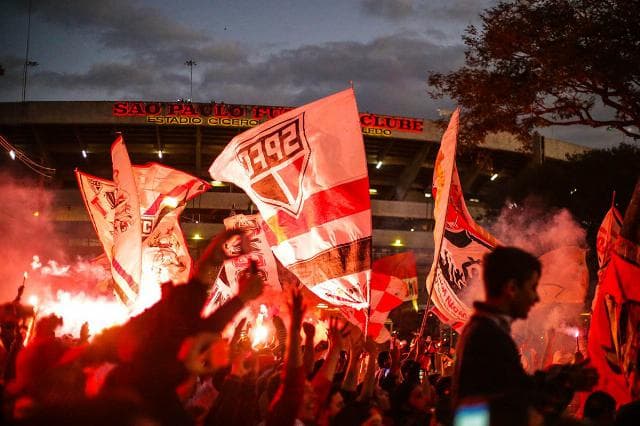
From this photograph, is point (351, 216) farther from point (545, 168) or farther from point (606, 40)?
point (545, 168)

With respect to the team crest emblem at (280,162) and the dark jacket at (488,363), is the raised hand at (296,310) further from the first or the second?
the team crest emblem at (280,162)

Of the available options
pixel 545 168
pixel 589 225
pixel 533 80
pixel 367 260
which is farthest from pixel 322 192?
pixel 545 168

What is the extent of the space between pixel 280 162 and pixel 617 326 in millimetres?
3834

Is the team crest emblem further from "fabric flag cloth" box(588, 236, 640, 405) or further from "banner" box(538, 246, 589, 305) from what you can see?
"banner" box(538, 246, 589, 305)

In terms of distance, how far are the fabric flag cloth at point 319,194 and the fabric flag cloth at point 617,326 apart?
2.41 meters

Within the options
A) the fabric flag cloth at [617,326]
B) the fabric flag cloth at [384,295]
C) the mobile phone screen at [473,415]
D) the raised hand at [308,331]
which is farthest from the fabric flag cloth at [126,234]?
the mobile phone screen at [473,415]

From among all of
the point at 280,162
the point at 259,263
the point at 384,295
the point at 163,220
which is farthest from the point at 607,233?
the point at 163,220

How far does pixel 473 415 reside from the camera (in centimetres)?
275

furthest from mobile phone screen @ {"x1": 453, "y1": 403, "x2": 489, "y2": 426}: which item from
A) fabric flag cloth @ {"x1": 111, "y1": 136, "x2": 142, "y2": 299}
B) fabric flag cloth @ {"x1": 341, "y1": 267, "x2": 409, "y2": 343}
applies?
fabric flag cloth @ {"x1": 341, "y1": 267, "x2": 409, "y2": 343}

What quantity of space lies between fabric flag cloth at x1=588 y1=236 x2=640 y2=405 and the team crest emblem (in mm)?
3312

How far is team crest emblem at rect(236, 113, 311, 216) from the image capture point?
7473 millimetres

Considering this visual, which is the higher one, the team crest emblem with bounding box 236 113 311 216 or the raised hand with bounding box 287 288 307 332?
the team crest emblem with bounding box 236 113 311 216

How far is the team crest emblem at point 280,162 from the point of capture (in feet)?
24.5

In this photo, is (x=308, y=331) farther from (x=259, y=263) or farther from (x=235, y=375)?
(x=259, y=263)
